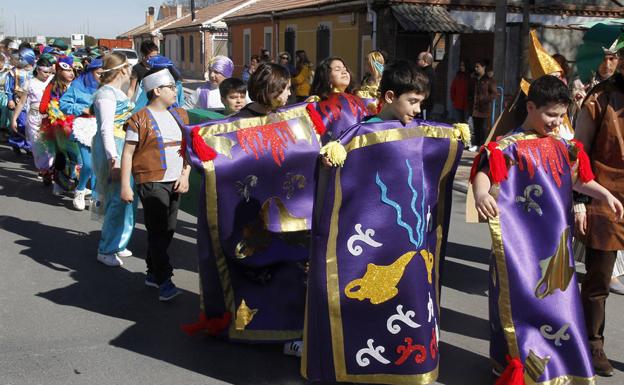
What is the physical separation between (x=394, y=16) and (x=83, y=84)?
1145cm

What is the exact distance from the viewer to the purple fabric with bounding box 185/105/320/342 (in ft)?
14.2

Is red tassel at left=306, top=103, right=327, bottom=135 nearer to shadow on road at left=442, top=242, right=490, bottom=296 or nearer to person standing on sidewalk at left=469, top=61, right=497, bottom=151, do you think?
shadow on road at left=442, top=242, right=490, bottom=296

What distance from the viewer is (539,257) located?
3.68 metres

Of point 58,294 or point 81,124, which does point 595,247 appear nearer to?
point 58,294

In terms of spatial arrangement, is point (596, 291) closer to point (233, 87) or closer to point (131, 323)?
point (233, 87)

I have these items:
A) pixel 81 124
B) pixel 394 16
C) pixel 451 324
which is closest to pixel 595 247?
pixel 451 324

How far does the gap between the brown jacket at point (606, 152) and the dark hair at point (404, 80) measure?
41.7 inches

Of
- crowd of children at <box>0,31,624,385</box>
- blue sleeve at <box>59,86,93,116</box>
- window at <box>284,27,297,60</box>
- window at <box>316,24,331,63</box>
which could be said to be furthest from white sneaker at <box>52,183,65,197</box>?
window at <box>284,27,297,60</box>

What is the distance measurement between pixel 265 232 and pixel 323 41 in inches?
774

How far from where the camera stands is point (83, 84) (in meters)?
8.25

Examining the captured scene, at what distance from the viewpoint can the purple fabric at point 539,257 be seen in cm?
366

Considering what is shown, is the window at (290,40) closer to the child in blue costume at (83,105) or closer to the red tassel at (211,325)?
the child in blue costume at (83,105)

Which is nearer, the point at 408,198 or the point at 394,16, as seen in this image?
the point at 408,198

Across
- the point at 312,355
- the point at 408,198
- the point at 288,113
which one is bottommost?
the point at 312,355
